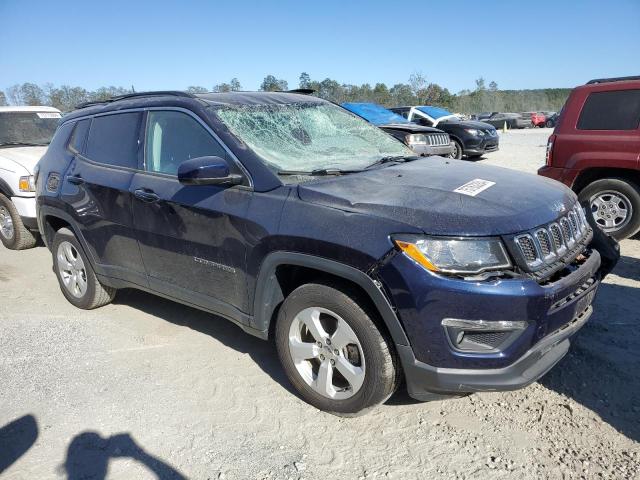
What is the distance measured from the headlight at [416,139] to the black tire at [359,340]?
25.8 feet

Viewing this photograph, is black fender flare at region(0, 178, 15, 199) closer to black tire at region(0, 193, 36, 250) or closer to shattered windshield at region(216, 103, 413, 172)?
black tire at region(0, 193, 36, 250)

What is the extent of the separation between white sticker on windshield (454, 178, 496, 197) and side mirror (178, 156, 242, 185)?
4.33 ft

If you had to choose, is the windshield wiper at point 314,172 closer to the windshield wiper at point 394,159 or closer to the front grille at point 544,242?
the windshield wiper at point 394,159

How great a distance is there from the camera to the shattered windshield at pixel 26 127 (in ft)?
25.7

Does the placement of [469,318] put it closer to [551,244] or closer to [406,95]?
[551,244]

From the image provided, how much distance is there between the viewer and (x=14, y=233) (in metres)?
6.90

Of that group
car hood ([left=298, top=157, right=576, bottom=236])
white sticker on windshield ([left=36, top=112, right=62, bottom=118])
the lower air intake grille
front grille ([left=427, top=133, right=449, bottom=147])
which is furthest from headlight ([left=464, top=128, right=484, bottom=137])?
the lower air intake grille

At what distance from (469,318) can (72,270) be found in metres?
3.82

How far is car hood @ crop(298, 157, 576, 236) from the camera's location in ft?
8.24

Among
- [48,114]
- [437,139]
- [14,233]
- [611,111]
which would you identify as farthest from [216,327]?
[437,139]

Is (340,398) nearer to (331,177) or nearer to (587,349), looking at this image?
(331,177)

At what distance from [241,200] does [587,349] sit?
8.41 feet

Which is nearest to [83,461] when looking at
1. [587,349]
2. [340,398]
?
[340,398]

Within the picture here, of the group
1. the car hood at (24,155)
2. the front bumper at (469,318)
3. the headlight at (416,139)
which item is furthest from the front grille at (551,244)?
the headlight at (416,139)
